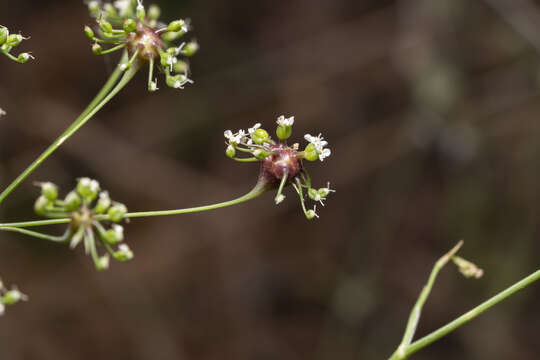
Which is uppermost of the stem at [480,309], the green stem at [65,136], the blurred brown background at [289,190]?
the blurred brown background at [289,190]

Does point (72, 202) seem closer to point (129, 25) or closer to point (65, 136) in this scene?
point (65, 136)

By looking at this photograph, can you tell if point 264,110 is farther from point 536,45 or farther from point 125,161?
point 536,45

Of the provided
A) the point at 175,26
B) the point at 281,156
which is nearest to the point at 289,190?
the point at 175,26

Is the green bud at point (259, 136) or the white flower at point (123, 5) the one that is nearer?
the green bud at point (259, 136)

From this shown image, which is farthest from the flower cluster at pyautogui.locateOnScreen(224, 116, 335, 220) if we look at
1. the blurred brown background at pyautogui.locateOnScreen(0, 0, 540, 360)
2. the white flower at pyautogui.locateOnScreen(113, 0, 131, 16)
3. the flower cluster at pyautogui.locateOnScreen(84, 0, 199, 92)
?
the blurred brown background at pyautogui.locateOnScreen(0, 0, 540, 360)

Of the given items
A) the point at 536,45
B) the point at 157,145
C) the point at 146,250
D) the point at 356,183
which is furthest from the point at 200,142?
the point at 536,45

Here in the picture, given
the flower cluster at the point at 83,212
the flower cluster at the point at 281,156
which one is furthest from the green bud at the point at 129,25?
the flower cluster at the point at 83,212

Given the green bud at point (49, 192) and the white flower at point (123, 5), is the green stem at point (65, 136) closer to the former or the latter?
the green bud at point (49, 192)

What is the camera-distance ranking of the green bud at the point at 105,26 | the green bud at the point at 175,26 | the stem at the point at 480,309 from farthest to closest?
the green bud at the point at 175,26 → the green bud at the point at 105,26 → the stem at the point at 480,309
